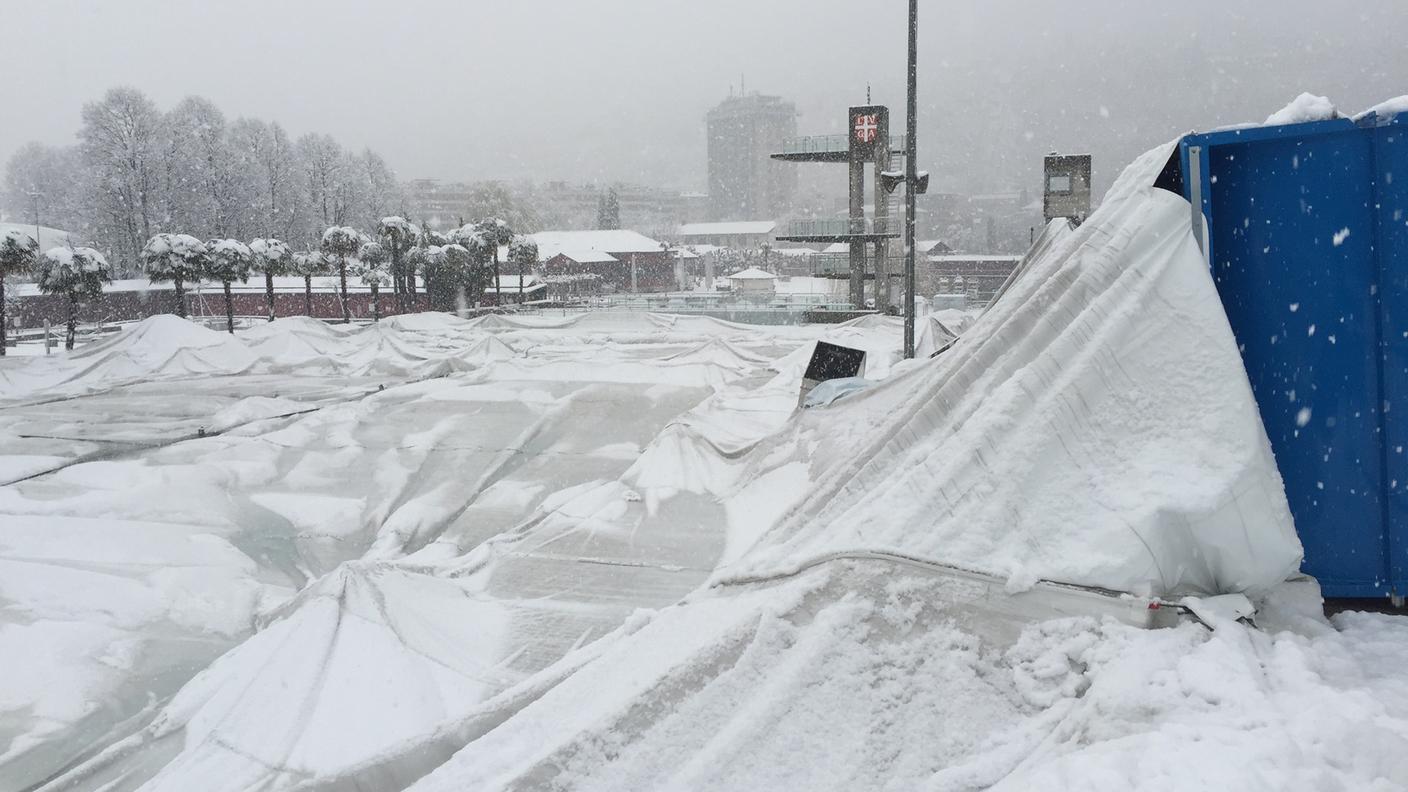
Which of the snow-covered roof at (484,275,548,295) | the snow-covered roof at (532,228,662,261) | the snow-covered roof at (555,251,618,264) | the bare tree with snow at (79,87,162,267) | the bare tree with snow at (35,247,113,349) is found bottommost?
the bare tree with snow at (35,247,113,349)

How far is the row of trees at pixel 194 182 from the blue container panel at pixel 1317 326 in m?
72.8

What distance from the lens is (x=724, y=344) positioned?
18.7 m

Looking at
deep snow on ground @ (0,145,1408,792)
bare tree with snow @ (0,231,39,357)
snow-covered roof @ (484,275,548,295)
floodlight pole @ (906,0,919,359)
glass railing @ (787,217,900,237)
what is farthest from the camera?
snow-covered roof @ (484,275,548,295)

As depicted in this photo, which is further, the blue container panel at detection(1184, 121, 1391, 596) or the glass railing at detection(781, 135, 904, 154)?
the glass railing at detection(781, 135, 904, 154)

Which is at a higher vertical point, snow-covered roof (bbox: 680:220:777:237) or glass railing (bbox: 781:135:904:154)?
snow-covered roof (bbox: 680:220:777:237)

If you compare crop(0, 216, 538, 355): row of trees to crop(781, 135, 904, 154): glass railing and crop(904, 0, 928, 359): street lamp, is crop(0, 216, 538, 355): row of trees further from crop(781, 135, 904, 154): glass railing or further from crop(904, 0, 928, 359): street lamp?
crop(904, 0, 928, 359): street lamp

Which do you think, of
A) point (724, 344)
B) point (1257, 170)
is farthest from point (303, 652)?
point (724, 344)

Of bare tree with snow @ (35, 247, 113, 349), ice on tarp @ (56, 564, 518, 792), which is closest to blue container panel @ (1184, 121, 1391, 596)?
ice on tarp @ (56, 564, 518, 792)

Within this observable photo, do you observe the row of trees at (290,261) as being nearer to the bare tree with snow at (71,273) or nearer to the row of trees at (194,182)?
the bare tree with snow at (71,273)

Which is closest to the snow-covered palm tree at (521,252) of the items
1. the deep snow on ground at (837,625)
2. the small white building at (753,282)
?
the small white building at (753,282)

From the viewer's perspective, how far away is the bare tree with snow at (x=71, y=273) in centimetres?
3070

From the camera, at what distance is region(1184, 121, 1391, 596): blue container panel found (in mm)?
3562

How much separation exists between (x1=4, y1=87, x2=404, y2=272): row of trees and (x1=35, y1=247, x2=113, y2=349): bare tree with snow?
34.8 metres

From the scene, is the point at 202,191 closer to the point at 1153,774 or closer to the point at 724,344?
the point at 724,344
